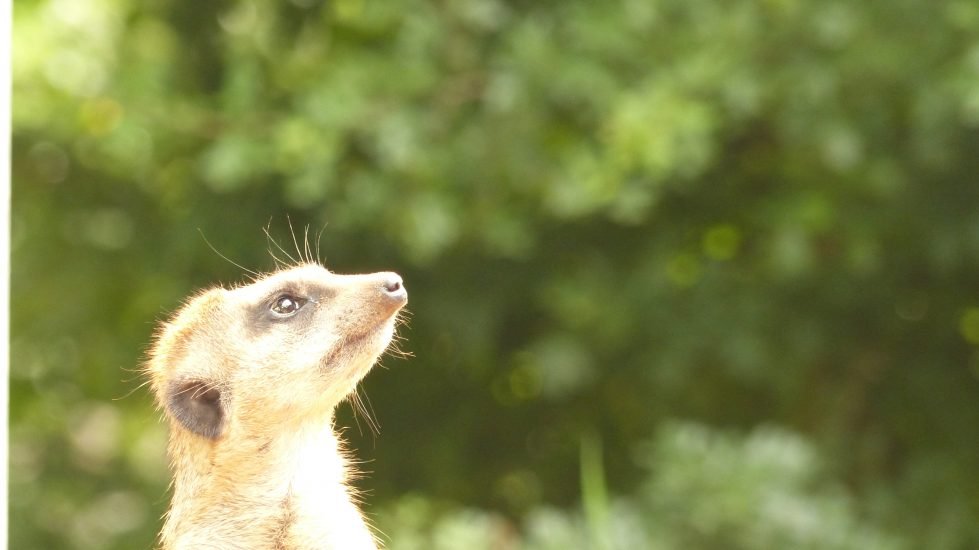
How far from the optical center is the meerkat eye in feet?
6.68

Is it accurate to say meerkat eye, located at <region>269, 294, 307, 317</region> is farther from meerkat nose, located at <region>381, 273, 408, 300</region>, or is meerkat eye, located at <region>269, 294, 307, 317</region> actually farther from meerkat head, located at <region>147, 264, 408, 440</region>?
meerkat nose, located at <region>381, 273, 408, 300</region>

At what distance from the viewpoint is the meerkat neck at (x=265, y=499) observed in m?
1.91

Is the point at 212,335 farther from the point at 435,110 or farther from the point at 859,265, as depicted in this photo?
the point at 859,265

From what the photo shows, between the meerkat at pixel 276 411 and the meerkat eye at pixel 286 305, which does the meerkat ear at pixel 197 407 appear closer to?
the meerkat at pixel 276 411

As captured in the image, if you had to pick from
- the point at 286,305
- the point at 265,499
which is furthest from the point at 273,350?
the point at 265,499

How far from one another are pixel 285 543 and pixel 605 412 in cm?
277

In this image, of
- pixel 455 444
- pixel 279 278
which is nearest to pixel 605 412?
pixel 455 444

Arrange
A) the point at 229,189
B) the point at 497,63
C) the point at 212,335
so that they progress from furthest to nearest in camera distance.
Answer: the point at 229,189 → the point at 497,63 → the point at 212,335

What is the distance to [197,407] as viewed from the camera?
6.52 feet

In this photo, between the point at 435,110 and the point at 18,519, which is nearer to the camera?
the point at 435,110

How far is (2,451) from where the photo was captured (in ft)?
4.12

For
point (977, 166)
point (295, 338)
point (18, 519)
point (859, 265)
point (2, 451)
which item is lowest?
point (2, 451)

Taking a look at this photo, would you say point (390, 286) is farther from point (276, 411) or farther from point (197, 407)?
point (197, 407)

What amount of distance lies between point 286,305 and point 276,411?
0.18 metres
